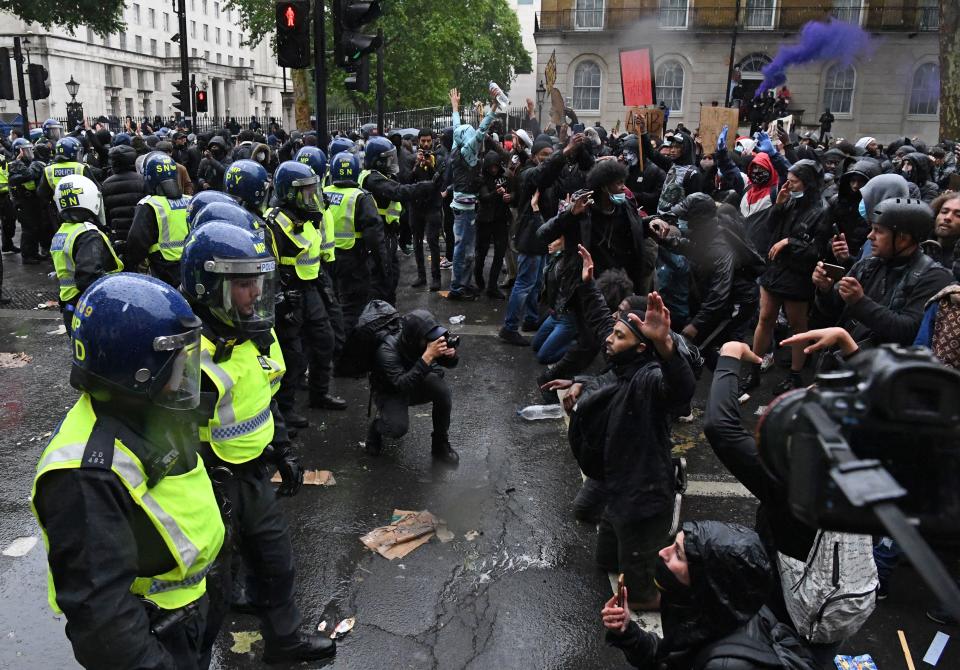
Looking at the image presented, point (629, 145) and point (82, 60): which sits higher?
point (82, 60)

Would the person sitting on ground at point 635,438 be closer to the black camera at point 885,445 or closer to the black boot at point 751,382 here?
the black camera at point 885,445

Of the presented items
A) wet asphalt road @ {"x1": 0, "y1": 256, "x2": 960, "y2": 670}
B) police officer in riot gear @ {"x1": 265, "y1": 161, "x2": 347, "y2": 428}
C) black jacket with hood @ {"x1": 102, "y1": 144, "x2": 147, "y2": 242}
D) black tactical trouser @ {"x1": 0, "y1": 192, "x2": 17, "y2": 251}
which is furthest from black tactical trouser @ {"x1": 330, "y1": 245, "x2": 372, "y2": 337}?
black tactical trouser @ {"x1": 0, "y1": 192, "x2": 17, "y2": 251}

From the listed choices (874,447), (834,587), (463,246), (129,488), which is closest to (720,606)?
(834,587)

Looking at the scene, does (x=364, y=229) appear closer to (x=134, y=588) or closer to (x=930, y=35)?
(x=134, y=588)

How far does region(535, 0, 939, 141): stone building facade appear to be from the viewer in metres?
34.2

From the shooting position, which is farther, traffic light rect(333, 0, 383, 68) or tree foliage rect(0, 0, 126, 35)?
tree foliage rect(0, 0, 126, 35)

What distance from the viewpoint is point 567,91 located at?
36.8 meters

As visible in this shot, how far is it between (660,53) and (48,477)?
37.7 meters

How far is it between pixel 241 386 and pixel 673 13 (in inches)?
1457

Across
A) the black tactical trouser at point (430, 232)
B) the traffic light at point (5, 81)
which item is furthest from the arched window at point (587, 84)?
the black tactical trouser at point (430, 232)

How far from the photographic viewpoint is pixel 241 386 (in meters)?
3.12

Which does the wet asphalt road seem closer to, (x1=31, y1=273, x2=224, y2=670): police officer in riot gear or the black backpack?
the black backpack

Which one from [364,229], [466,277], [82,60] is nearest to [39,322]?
[364,229]

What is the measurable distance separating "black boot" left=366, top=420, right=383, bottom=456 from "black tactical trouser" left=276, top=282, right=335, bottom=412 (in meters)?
0.66
